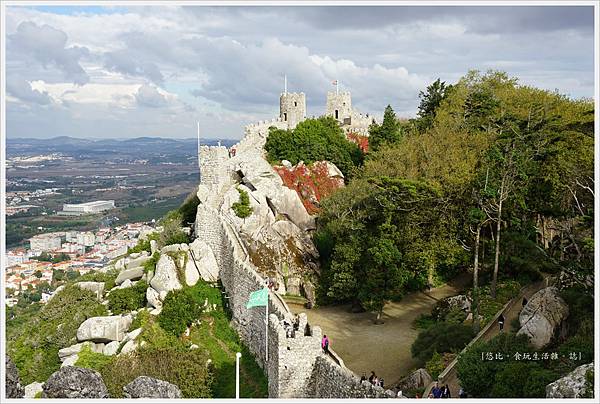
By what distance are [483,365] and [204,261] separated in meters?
14.9

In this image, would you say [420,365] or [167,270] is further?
[167,270]

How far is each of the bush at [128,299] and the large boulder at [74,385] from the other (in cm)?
1112

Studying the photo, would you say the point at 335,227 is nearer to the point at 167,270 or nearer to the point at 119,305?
the point at 167,270

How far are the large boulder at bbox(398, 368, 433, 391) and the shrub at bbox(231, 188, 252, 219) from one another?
46.5 feet

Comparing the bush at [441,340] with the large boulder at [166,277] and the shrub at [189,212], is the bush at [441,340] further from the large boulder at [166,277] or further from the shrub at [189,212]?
the shrub at [189,212]

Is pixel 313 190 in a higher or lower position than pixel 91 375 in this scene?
higher

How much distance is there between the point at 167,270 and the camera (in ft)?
83.3

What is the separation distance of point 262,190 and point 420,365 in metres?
14.8

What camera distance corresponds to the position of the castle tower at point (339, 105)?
163 ft

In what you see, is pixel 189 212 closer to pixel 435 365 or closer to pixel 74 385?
pixel 435 365

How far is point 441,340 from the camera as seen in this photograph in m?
18.3

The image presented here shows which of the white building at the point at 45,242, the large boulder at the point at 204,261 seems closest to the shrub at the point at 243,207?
the large boulder at the point at 204,261

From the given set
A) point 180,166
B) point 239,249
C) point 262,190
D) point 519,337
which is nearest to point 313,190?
point 262,190

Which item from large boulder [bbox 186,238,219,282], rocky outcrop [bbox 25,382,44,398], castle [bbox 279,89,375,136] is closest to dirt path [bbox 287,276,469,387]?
large boulder [bbox 186,238,219,282]
